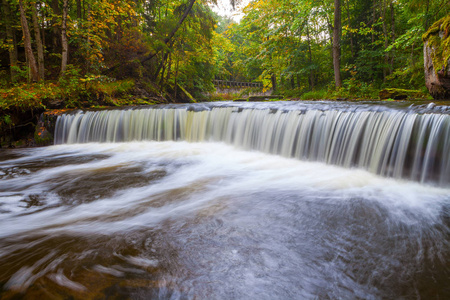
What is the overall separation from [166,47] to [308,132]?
11.4 metres

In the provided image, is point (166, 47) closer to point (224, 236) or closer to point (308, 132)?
point (308, 132)

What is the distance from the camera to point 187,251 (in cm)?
212

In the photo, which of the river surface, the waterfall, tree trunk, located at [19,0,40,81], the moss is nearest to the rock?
the moss

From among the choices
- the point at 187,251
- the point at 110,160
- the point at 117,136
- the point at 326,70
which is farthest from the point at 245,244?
the point at 326,70

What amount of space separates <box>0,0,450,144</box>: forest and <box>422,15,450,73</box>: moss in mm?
2341

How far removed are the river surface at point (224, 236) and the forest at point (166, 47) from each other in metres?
7.26

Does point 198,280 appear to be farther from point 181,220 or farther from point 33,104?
point 33,104

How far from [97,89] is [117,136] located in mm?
4249

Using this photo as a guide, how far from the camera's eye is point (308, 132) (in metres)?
5.84

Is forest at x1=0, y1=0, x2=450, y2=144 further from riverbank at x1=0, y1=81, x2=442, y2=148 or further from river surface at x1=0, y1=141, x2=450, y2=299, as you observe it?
river surface at x1=0, y1=141, x2=450, y2=299

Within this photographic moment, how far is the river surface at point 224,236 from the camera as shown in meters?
1.68

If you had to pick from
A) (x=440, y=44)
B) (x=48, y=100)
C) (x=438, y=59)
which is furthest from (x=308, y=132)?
(x=48, y=100)

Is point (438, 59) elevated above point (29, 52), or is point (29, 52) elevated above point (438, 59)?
point (29, 52)

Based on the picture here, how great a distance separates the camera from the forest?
33.0 feet
